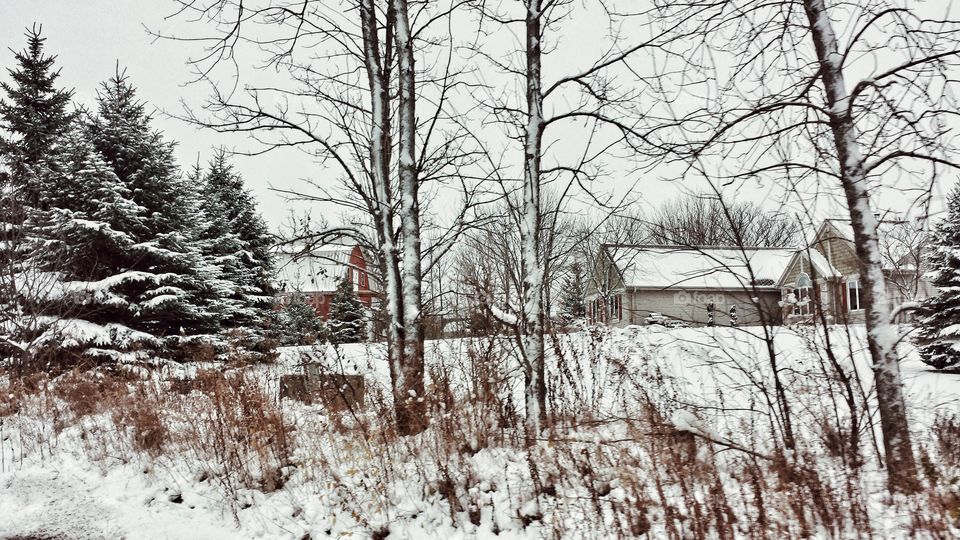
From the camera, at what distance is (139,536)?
4.29m

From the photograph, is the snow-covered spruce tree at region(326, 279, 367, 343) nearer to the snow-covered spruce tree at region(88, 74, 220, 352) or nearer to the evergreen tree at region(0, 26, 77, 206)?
the snow-covered spruce tree at region(88, 74, 220, 352)

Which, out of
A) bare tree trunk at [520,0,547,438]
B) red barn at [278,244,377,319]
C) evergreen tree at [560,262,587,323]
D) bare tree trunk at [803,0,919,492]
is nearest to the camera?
bare tree trunk at [803,0,919,492]

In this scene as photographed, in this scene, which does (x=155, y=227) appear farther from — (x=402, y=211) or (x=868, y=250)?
(x=868, y=250)

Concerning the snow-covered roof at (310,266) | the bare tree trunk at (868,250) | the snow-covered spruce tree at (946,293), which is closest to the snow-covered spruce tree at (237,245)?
the snow-covered roof at (310,266)

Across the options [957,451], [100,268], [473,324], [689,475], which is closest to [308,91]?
[473,324]

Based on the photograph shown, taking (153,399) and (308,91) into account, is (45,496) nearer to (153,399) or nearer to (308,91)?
(153,399)

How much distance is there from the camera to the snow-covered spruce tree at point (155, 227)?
40.6 feet

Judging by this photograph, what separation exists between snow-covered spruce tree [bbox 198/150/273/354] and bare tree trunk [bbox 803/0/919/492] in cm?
1495

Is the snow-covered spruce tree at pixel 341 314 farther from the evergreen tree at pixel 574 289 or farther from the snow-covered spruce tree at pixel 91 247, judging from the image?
the evergreen tree at pixel 574 289

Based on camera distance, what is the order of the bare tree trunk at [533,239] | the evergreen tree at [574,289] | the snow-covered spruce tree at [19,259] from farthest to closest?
the evergreen tree at [574,289]
the snow-covered spruce tree at [19,259]
the bare tree trunk at [533,239]

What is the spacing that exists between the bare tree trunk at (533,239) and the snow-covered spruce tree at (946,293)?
1239 cm

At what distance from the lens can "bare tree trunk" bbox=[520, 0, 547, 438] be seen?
5211 mm

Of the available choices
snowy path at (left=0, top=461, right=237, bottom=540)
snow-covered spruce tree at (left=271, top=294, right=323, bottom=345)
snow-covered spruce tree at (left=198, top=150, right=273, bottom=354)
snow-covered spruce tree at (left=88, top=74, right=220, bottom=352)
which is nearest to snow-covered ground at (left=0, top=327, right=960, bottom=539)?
snowy path at (left=0, top=461, right=237, bottom=540)

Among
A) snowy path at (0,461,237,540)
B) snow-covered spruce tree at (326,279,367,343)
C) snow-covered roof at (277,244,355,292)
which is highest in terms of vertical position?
snow-covered roof at (277,244,355,292)
